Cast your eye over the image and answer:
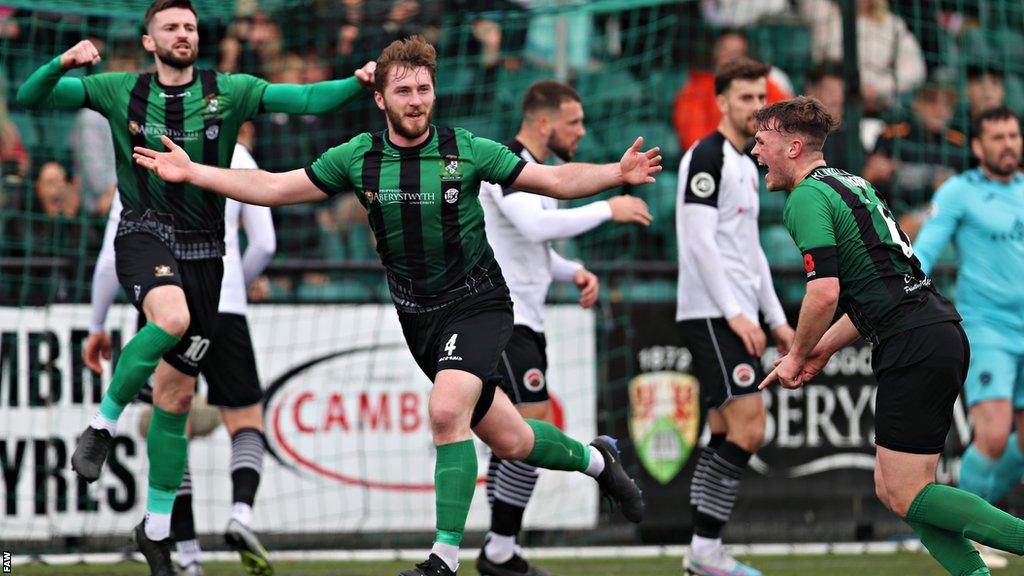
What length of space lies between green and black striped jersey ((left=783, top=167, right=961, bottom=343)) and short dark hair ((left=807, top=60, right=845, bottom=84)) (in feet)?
16.8

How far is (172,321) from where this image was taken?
615 cm

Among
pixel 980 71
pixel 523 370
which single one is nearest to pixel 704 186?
pixel 523 370

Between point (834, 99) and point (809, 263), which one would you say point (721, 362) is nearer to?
point (809, 263)

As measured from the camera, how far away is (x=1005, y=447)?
7.66 meters

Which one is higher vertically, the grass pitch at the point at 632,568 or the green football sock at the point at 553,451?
the green football sock at the point at 553,451

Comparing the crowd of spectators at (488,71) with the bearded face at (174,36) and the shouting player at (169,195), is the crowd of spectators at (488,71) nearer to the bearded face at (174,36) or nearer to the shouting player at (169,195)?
the shouting player at (169,195)

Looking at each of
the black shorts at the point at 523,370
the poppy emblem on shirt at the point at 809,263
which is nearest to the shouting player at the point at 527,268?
the black shorts at the point at 523,370

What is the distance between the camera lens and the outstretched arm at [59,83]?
6.09m

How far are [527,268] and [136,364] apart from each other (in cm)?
202

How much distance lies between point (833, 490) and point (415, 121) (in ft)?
15.9

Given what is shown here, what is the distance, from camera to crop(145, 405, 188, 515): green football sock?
6574 millimetres

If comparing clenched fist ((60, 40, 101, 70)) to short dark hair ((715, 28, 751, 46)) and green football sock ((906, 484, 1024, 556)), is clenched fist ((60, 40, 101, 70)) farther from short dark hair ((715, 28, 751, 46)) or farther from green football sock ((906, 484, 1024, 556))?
short dark hair ((715, 28, 751, 46))

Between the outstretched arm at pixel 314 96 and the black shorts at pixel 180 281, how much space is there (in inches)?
31.7

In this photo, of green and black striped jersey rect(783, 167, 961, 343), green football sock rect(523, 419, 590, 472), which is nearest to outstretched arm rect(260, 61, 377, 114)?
green football sock rect(523, 419, 590, 472)
